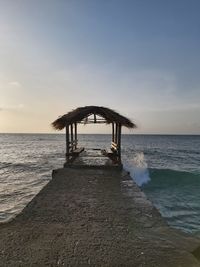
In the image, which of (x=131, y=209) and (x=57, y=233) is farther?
(x=131, y=209)

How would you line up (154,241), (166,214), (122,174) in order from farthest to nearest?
(122,174) → (166,214) → (154,241)

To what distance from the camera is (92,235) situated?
16.2 ft

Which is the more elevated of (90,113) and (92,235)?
(90,113)

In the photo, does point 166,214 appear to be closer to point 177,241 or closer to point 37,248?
point 177,241

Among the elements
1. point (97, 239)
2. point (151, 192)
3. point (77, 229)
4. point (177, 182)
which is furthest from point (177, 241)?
point (177, 182)

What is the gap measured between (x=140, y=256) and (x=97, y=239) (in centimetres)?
86

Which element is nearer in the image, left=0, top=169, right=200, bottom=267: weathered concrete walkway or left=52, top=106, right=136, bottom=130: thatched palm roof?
left=0, top=169, right=200, bottom=267: weathered concrete walkway

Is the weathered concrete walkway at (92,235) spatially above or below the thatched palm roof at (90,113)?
below

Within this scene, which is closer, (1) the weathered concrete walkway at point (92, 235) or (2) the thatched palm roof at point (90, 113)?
(1) the weathered concrete walkway at point (92, 235)

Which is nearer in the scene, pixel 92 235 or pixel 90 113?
pixel 92 235

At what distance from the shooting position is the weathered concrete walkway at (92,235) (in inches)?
161

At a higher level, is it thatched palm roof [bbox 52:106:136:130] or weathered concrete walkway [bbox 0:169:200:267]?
thatched palm roof [bbox 52:106:136:130]

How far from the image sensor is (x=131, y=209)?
6.54m

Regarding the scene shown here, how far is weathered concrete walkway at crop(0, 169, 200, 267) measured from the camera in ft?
13.4
